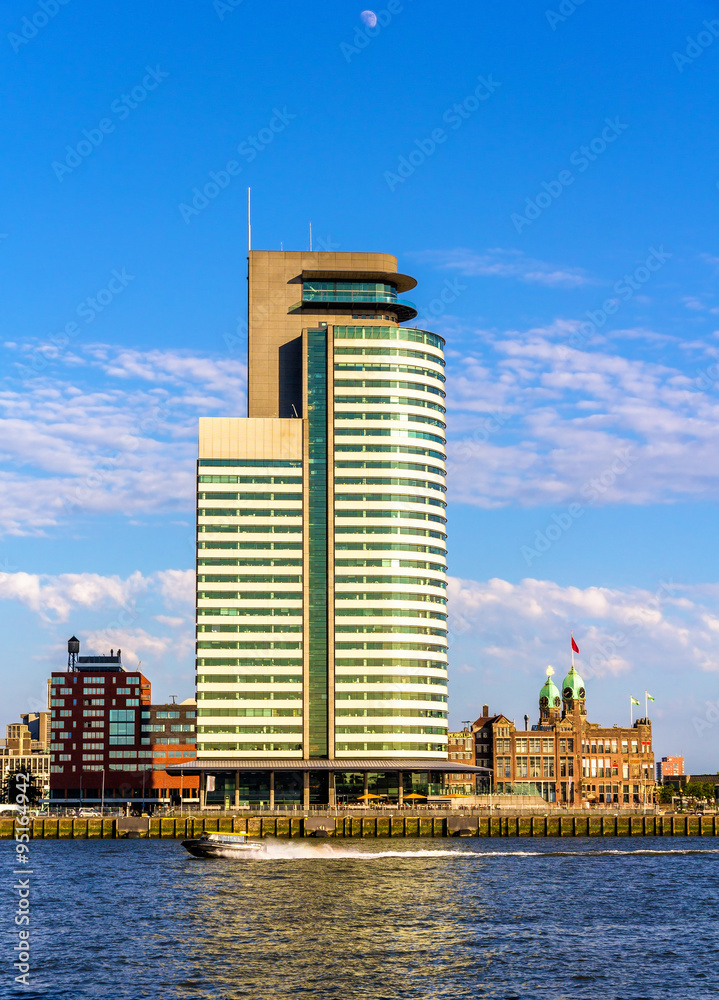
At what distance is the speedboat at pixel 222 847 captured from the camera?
5807 inches

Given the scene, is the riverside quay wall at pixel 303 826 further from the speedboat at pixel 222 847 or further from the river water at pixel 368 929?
the river water at pixel 368 929

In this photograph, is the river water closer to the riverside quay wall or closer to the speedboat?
the speedboat

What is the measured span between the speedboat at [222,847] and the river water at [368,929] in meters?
2.72

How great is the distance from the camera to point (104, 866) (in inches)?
5463

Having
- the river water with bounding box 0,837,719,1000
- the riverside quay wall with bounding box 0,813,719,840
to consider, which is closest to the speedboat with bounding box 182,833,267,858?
the river water with bounding box 0,837,719,1000

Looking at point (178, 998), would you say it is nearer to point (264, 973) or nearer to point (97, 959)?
point (264, 973)

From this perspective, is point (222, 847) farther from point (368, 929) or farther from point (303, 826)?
point (368, 929)

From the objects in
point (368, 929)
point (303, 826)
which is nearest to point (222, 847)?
point (303, 826)

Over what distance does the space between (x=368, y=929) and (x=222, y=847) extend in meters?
64.4

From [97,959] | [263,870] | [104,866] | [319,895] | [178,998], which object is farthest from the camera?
[104,866]

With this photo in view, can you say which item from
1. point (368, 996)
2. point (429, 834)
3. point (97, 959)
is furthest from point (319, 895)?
point (429, 834)

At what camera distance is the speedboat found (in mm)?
147500

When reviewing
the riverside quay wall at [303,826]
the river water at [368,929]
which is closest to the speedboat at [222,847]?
the river water at [368,929]

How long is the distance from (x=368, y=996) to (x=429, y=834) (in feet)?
415
